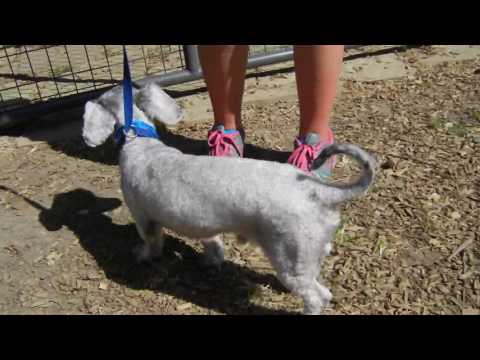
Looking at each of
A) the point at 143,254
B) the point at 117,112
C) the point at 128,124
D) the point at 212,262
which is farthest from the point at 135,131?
the point at 212,262

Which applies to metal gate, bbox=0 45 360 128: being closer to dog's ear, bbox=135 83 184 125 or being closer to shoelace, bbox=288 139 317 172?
dog's ear, bbox=135 83 184 125

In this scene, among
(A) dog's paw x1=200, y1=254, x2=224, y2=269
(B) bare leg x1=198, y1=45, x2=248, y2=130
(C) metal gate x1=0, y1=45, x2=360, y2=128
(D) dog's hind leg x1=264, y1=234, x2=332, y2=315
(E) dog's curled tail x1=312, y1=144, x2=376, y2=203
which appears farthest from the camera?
(C) metal gate x1=0, y1=45, x2=360, y2=128

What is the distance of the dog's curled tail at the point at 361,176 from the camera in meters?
2.19

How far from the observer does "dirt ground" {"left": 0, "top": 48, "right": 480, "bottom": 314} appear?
283 centimetres

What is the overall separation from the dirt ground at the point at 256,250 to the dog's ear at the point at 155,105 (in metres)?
0.80

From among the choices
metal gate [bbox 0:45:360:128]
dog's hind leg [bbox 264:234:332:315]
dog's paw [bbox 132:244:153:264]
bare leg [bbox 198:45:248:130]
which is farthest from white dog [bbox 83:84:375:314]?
metal gate [bbox 0:45:360:128]

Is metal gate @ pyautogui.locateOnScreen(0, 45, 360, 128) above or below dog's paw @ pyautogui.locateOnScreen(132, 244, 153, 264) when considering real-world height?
above

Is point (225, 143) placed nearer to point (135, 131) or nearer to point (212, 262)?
point (135, 131)

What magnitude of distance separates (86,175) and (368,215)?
7.56 feet

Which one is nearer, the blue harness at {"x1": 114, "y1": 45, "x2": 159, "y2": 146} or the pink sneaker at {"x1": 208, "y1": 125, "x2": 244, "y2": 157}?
the blue harness at {"x1": 114, "y1": 45, "x2": 159, "y2": 146}

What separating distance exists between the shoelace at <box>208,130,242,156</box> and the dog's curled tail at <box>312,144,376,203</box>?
5.00ft

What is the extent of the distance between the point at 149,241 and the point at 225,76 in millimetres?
1374

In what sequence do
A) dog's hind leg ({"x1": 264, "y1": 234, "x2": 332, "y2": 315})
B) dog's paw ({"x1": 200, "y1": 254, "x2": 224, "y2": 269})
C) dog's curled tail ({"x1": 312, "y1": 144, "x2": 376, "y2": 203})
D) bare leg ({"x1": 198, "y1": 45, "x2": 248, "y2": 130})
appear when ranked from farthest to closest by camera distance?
bare leg ({"x1": 198, "y1": 45, "x2": 248, "y2": 130}) → dog's paw ({"x1": 200, "y1": 254, "x2": 224, "y2": 269}) → dog's hind leg ({"x1": 264, "y1": 234, "x2": 332, "y2": 315}) → dog's curled tail ({"x1": 312, "y1": 144, "x2": 376, "y2": 203})

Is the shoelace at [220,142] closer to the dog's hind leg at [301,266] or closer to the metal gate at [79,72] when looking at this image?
the dog's hind leg at [301,266]
